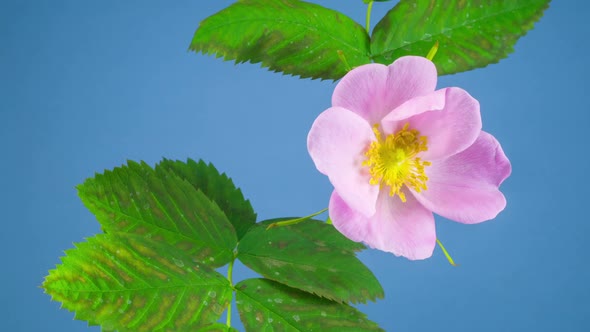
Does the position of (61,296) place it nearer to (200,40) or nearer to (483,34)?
(200,40)

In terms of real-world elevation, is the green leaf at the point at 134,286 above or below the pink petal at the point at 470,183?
below

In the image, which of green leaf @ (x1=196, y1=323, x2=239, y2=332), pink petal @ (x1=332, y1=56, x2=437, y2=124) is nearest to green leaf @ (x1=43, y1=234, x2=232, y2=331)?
green leaf @ (x1=196, y1=323, x2=239, y2=332)

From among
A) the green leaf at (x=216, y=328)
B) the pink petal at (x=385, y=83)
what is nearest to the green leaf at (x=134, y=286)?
the green leaf at (x=216, y=328)

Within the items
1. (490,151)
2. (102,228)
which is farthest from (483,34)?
(102,228)

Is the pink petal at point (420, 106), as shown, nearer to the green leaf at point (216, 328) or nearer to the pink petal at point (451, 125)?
the pink petal at point (451, 125)

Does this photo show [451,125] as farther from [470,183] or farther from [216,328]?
[216,328]

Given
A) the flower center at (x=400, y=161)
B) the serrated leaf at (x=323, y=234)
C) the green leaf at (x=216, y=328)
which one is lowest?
the green leaf at (x=216, y=328)

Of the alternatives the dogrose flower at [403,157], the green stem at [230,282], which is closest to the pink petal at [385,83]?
the dogrose flower at [403,157]
